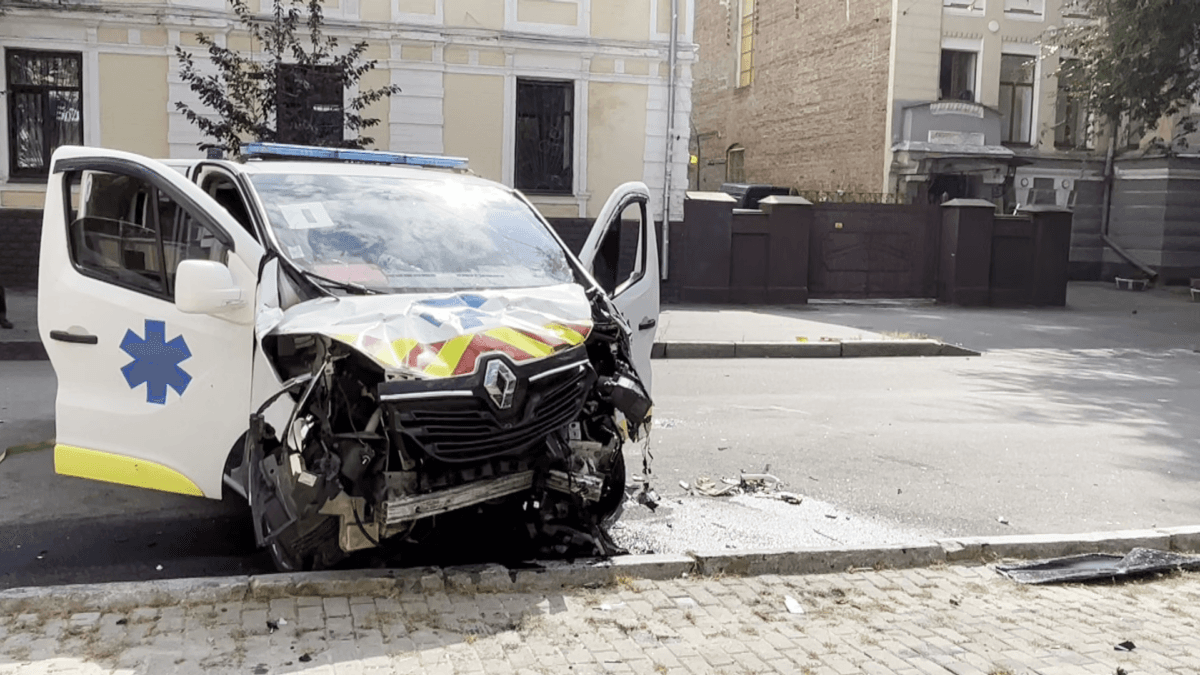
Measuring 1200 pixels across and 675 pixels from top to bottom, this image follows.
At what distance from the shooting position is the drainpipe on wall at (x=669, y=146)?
19.8 meters

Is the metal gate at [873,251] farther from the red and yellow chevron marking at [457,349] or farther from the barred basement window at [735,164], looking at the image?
the red and yellow chevron marking at [457,349]

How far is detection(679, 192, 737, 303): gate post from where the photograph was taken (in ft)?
63.2

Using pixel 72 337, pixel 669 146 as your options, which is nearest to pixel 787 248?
pixel 669 146

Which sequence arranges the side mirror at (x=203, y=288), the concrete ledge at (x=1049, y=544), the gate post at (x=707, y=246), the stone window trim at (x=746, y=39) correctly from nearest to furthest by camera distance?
the side mirror at (x=203, y=288) → the concrete ledge at (x=1049, y=544) → the gate post at (x=707, y=246) → the stone window trim at (x=746, y=39)

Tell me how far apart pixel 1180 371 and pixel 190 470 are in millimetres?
11987

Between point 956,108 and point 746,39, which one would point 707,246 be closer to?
point 956,108

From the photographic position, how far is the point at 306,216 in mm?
5039

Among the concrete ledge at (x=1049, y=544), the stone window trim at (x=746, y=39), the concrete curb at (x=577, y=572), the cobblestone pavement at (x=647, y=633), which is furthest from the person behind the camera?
the stone window trim at (x=746, y=39)

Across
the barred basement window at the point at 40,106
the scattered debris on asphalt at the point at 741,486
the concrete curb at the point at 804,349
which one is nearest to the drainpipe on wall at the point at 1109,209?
the concrete curb at the point at 804,349

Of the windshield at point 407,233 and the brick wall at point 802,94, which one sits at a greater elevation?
the brick wall at point 802,94

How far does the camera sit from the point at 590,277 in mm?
5367

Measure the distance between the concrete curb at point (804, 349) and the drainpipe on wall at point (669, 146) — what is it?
577 cm

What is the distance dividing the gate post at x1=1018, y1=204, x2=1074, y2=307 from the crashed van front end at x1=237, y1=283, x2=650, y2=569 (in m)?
18.7

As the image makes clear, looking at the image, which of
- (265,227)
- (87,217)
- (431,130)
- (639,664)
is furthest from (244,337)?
(431,130)
